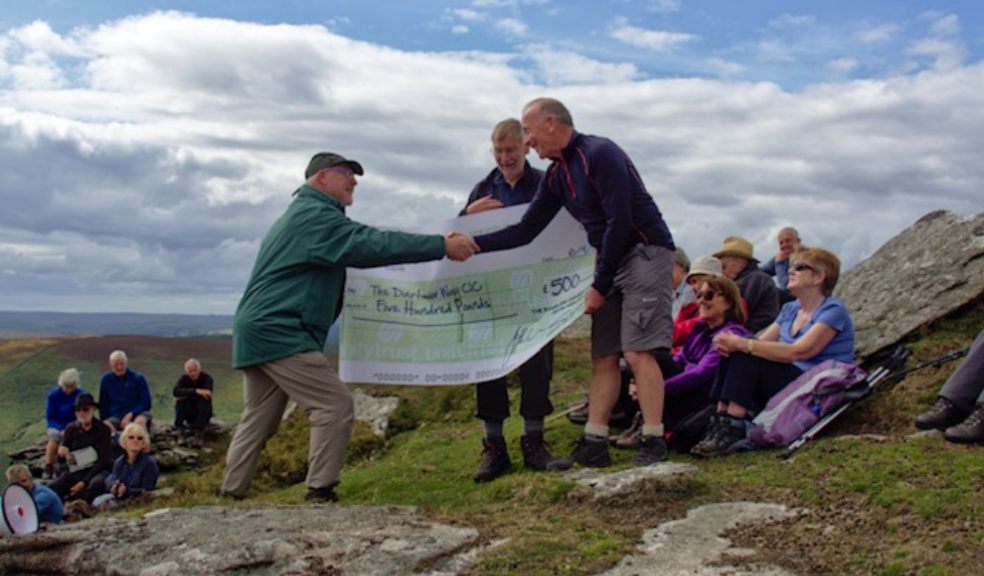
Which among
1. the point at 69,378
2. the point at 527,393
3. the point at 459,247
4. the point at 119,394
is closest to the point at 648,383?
the point at 527,393

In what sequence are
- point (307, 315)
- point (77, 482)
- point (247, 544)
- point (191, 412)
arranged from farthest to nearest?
point (191, 412) → point (77, 482) → point (307, 315) → point (247, 544)

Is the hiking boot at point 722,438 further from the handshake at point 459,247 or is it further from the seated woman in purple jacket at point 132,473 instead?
the seated woman in purple jacket at point 132,473

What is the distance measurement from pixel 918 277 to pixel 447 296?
17.9ft

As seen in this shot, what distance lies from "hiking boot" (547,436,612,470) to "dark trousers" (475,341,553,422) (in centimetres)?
48

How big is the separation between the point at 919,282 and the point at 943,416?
346 centimetres

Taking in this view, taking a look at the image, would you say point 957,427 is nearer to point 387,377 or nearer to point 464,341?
point 464,341

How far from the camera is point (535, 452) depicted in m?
8.77

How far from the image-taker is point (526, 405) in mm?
8812

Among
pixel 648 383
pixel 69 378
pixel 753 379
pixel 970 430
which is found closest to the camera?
pixel 970 430

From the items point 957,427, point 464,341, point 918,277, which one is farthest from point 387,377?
point 918,277

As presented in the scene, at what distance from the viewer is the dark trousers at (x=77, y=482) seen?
1566 centimetres

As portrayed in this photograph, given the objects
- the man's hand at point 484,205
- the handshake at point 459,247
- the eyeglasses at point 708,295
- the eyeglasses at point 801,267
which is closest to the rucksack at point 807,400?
the eyeglasses at point 801,267

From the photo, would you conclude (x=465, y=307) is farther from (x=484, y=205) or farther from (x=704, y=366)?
(x=704, y=366)

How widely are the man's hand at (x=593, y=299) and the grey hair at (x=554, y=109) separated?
136 cm
